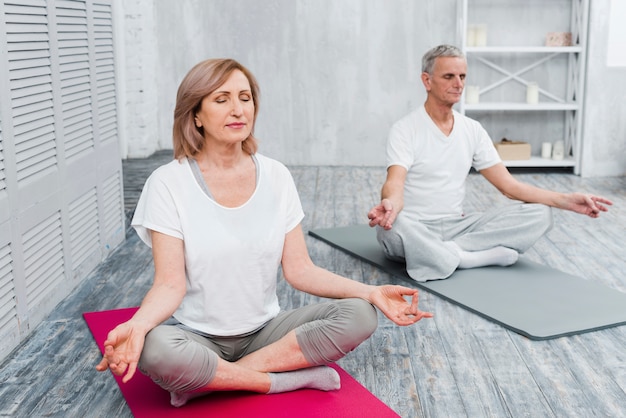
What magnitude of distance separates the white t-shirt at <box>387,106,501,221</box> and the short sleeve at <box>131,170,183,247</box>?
1406 mm

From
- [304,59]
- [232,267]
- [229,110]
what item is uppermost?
[304,59]

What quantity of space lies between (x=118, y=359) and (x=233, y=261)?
0.42m

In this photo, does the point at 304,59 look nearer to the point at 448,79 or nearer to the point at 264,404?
the point at 448,79

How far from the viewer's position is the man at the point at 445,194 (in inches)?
126

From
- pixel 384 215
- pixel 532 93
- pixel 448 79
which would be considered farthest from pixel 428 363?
pixel 532 93

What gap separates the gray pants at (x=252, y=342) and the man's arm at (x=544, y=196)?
1323 millimetres

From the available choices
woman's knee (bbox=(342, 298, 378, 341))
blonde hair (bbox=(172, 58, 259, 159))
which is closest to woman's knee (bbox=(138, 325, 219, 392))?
woman's knee (bbox=(342, 298, 378, 341))

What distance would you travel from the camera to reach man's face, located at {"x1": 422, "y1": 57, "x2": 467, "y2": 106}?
3.21 metres

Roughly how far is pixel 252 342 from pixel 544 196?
1602mm

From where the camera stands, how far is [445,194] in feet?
10.9

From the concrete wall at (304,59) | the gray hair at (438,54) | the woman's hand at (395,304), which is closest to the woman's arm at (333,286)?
the woman's hand at (395,304)

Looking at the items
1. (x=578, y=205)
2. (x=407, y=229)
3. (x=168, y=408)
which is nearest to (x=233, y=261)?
(x=168, y=408)

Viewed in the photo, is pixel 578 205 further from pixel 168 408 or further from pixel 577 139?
pixel 577 139

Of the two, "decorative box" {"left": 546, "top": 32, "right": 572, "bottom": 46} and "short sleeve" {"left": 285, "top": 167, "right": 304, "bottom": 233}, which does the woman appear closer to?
"short sleeve" {"left": 285, "top": 167, "right": 304, "bottom": 233}
